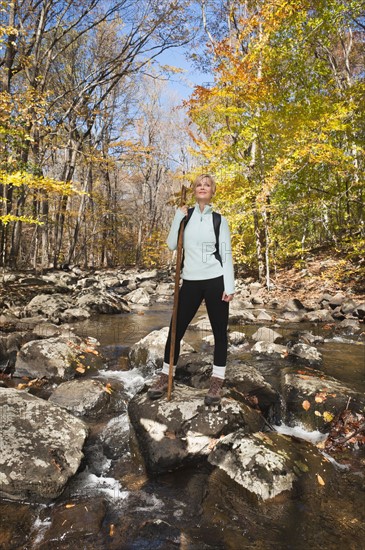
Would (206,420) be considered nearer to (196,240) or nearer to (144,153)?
(196,240)

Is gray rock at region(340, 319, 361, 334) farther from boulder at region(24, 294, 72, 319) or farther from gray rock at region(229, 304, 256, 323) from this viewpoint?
boulder at region(24, 294, 72, 319)

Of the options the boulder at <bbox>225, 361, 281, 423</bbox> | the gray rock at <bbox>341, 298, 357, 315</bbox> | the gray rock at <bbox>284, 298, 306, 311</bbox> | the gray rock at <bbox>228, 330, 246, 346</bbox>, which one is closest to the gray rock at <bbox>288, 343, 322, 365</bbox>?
the gray rock at <bbox>228, 330, 246, 346</bbox>

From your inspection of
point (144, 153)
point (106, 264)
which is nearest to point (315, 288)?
point (144, 153)

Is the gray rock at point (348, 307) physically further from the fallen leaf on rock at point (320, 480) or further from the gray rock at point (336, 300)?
the fallen leaf on rock at point (320, 480)

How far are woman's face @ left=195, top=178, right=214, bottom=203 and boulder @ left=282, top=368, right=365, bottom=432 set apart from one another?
10.5 ft

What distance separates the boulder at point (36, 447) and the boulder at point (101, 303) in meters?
8.25

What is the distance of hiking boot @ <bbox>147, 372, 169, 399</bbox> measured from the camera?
3908 millimetres

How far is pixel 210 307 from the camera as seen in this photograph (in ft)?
11.9

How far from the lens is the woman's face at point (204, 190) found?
3627 mm

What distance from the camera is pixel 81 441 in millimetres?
3723

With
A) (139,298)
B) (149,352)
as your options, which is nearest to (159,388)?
(149,352)

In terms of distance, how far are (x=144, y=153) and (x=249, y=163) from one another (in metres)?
10.2

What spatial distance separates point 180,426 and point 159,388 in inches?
19.7

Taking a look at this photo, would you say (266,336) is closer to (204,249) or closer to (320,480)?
(320,480)
